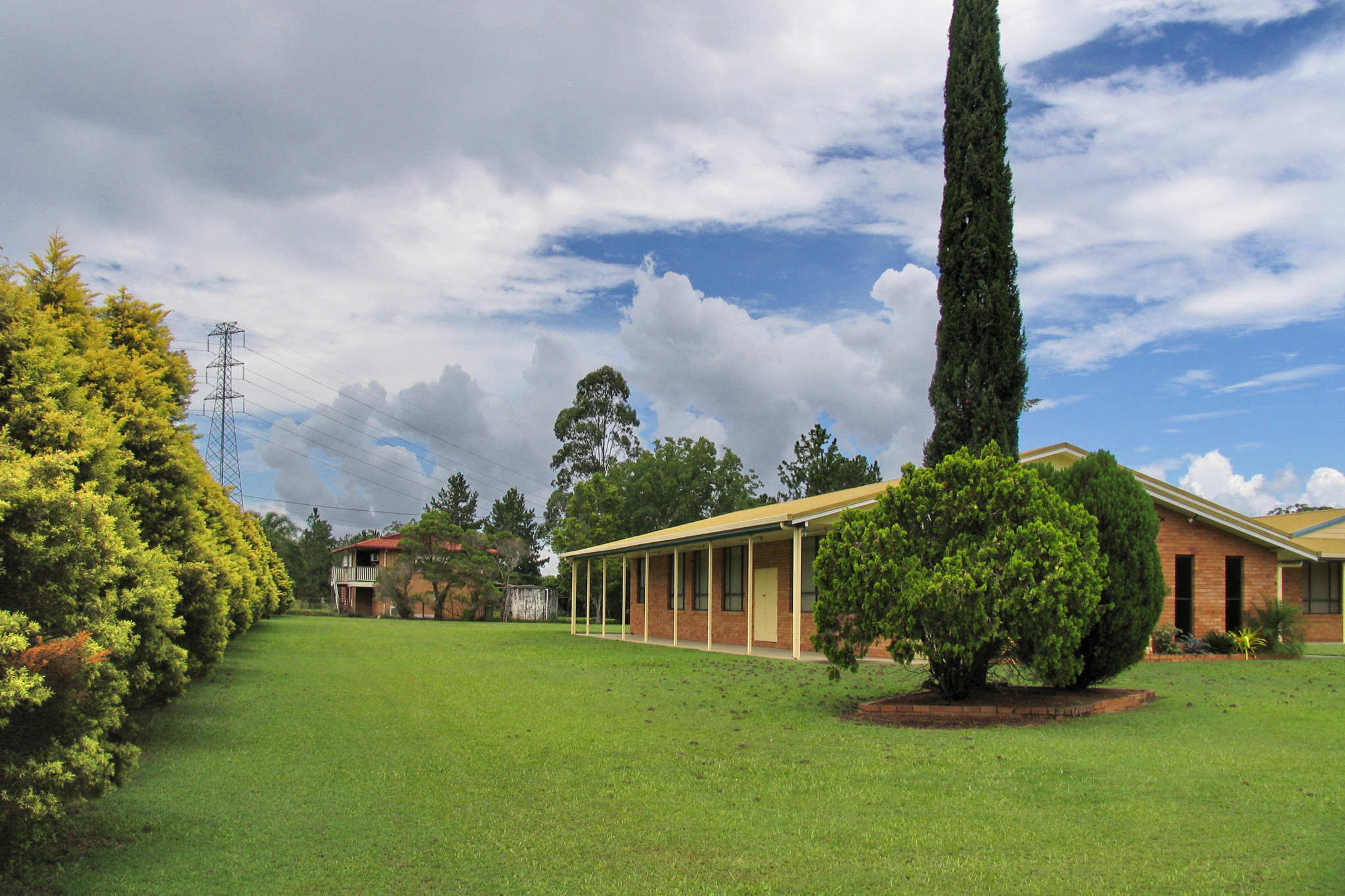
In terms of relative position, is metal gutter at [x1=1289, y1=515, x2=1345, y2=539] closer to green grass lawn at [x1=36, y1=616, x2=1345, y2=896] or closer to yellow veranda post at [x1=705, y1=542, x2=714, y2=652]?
yellow veranda post at [x1=705, y1=542, x2=714, y2=652]

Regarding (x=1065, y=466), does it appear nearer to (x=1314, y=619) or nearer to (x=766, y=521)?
(x=766, y=521)

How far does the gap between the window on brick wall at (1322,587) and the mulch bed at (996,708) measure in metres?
17.5

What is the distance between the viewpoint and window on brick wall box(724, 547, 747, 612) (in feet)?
76.3

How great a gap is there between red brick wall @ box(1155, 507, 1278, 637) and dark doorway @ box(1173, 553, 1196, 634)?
6 cm

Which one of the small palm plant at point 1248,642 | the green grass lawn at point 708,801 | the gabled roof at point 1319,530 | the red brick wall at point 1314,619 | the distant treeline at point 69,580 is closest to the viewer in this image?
the distant treeline at point 69,580

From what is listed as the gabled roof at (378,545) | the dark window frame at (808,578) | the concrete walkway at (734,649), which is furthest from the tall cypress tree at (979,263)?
the gabled roof at (378,545)

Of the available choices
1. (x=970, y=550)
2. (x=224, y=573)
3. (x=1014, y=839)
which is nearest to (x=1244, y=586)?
(x=970, y=550)

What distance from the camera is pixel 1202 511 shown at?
2053cm

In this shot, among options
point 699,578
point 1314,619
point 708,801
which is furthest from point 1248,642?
point 708,801

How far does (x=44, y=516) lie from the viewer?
16.1 feet

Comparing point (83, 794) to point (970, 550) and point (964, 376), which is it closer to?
point (970, 550)

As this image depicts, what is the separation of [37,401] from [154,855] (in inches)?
114

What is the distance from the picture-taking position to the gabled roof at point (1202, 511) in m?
19.6

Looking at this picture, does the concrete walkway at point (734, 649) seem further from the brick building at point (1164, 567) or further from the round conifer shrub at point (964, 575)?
the round conifer shrub at point (964, 575)
